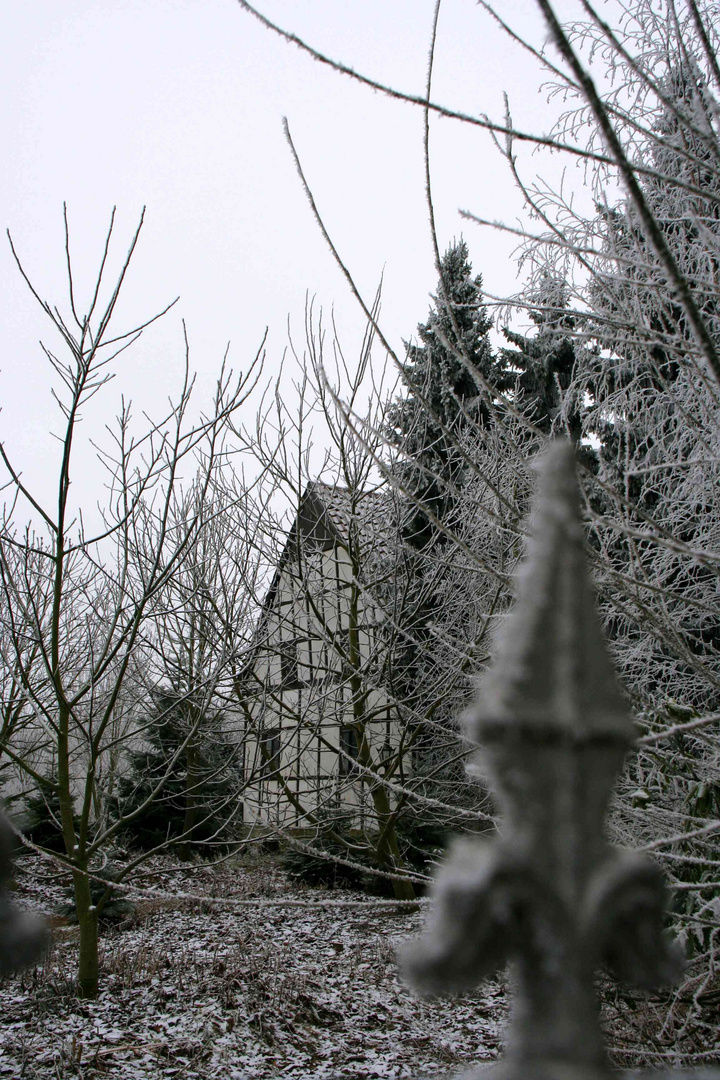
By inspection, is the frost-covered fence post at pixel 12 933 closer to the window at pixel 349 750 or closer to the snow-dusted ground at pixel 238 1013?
the snow-dusted ground at pixel 238 1013

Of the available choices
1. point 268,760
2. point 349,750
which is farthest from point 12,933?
point 349,750

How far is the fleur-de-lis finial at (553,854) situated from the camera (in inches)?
17.8

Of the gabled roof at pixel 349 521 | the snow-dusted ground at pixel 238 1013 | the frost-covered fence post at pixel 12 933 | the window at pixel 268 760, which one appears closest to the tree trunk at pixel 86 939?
the snow-dusted ground at pixel 238 1013

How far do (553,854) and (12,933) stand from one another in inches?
15.0

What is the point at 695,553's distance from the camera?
1.12 m

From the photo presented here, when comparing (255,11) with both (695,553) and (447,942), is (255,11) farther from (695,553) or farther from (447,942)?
(447,942)

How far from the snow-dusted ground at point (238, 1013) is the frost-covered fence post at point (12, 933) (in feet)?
9.74

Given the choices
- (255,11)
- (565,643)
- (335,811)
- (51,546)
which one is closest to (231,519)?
(51,546)

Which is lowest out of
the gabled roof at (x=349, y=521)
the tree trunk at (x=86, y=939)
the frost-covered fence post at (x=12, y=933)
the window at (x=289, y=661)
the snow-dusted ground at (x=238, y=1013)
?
the snow-dusted ground at (x=238, y=1013)

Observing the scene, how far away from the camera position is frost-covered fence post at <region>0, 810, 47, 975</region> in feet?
1.69

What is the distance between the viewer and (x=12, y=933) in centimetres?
53

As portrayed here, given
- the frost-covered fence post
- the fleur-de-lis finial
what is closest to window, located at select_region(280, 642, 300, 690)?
the frost-covered fence post

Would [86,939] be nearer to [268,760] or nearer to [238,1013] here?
[238,1013]

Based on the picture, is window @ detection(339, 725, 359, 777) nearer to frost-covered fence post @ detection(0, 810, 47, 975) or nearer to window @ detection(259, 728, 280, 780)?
window @ detection(259, 728, 280, 780)
